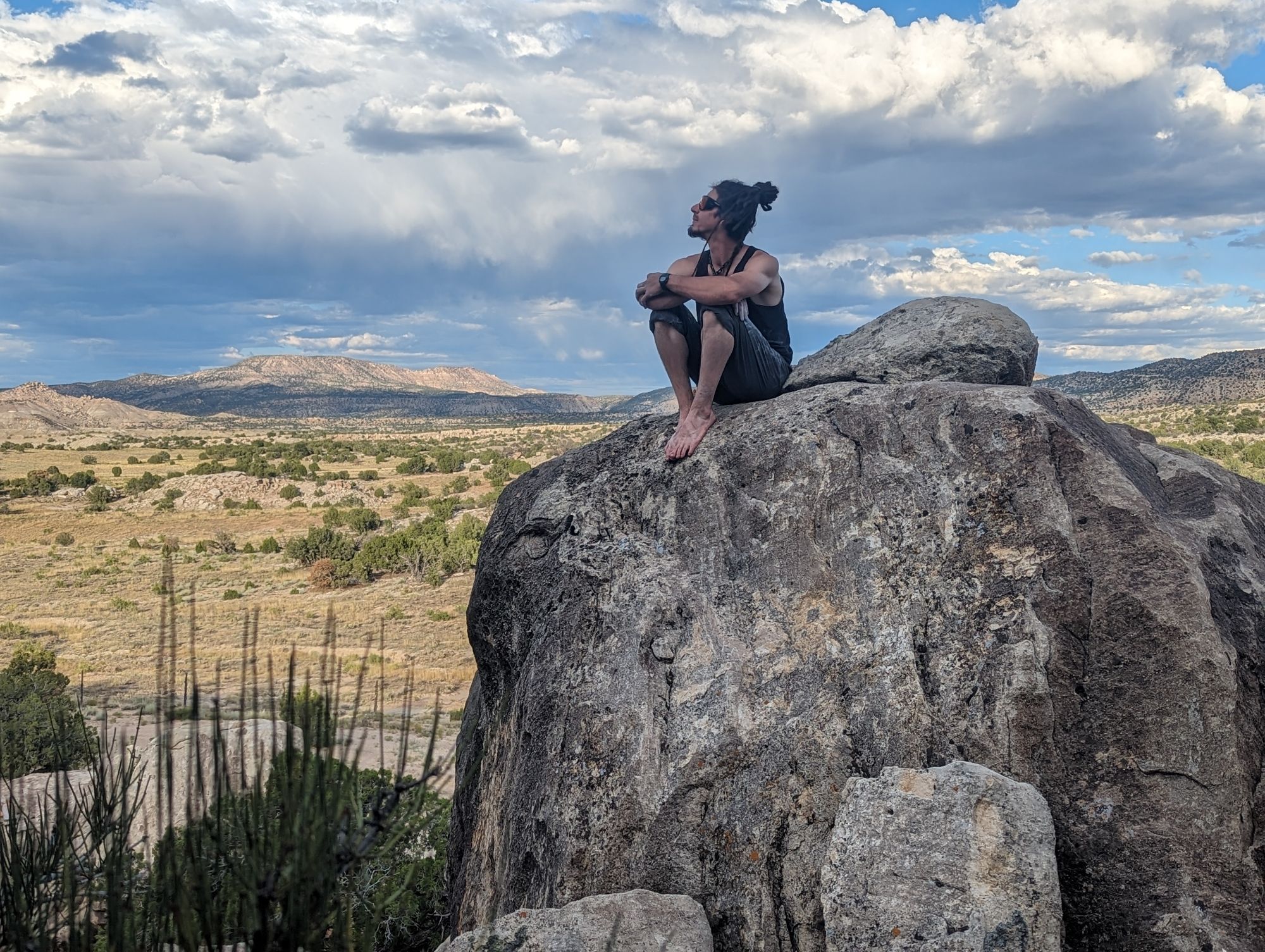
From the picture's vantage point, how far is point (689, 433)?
6.83 metres

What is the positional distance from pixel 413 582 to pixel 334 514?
1364 centimetres

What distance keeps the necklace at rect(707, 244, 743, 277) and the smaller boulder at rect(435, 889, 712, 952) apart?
443 cm

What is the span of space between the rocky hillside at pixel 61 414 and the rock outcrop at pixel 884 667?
13773 cm

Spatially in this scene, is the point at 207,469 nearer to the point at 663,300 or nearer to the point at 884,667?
the point at 663,300

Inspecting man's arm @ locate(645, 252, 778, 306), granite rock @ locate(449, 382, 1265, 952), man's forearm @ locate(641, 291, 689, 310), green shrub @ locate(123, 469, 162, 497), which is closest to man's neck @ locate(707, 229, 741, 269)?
man's arm @ locate(645, 252, 778, 306)

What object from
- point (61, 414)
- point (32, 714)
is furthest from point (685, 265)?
point (61, 414)

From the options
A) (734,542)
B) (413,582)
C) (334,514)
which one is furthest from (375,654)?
(334,514)

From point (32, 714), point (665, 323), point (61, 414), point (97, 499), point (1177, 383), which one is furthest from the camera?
point (61, 414)

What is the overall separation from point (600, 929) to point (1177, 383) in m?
84.8

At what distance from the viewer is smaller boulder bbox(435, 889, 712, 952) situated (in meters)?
4.40

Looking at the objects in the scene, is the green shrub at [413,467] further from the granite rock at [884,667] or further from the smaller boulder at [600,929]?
the smaller boulder at [600,929]

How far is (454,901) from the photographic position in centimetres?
665

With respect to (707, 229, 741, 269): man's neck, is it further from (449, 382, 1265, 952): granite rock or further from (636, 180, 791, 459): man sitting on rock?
(449, 382, 1265, 952): granite rock

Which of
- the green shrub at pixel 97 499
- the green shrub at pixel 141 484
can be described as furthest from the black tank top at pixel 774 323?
the green shrub at pixel 141 484
